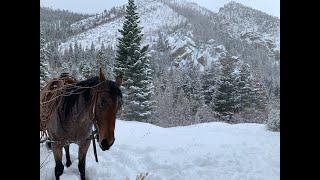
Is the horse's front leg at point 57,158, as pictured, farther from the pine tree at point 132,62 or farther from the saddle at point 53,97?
the pine tree at point 132,62

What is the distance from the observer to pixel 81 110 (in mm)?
4895

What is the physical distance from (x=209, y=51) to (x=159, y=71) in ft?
86.3

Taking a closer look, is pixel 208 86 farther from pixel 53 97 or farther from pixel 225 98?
pixel 53 97

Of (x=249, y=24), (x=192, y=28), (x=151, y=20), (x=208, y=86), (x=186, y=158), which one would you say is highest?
(x=249, y=24)

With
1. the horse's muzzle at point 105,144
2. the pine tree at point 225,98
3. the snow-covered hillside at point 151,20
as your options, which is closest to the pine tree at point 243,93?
the pine tree at point 225,98

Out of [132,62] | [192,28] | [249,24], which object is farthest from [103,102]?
[249,24]

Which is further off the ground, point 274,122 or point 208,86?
point 208,86

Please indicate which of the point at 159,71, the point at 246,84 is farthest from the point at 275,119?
the point at 159,71

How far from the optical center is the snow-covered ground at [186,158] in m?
6.62

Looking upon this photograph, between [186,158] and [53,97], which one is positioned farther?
[186,158]

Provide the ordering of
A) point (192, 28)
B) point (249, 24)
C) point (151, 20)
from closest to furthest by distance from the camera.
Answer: point (192, 28)
point (151, 20)
point (249, 24)

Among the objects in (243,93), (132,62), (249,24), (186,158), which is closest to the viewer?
(186,158)

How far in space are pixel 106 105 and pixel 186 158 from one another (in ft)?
11.8
